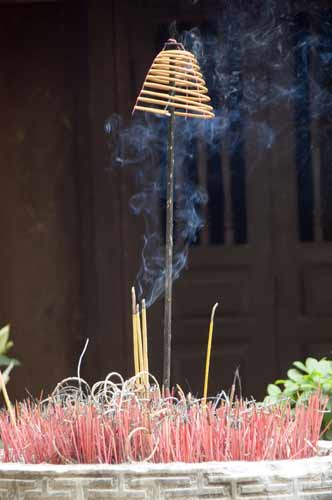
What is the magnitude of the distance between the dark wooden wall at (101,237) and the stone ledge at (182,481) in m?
3.39

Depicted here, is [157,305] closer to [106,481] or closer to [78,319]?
[78,319]

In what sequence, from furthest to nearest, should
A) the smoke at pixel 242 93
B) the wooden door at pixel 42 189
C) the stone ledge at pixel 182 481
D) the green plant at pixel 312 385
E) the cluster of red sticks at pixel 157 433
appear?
the wooden door at pixel 42 189 → the smoke at pixel 242 93 → the green plant at pixel 312 385 → the cluster of red sticks at pixel 157 433 → the stone ledge at pixel 182 481

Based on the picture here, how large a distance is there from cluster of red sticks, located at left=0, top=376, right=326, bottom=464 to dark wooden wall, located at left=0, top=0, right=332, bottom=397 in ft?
10.5

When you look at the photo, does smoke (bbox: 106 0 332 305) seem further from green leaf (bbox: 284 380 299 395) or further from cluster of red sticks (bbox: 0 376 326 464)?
cluster of red sticks (bbox: 0 376 326 464)

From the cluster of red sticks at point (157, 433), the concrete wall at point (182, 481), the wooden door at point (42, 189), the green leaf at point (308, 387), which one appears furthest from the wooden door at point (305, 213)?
the concrete wall at point (182, 481)

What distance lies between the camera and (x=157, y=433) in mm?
2748

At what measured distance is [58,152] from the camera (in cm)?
637

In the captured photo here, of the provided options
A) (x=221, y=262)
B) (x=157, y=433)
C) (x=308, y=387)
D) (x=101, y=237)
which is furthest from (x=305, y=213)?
(x=157, y=433)

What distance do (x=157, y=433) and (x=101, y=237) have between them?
3475 millimetres

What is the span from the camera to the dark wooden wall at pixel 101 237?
6.06 metres

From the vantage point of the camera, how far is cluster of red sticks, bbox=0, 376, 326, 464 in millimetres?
2734

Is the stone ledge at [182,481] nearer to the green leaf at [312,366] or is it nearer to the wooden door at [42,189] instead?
the green leaf at [312,366]

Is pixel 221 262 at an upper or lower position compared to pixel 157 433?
upper

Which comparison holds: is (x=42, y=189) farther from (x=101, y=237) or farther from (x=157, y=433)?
(x=157, y=433)
